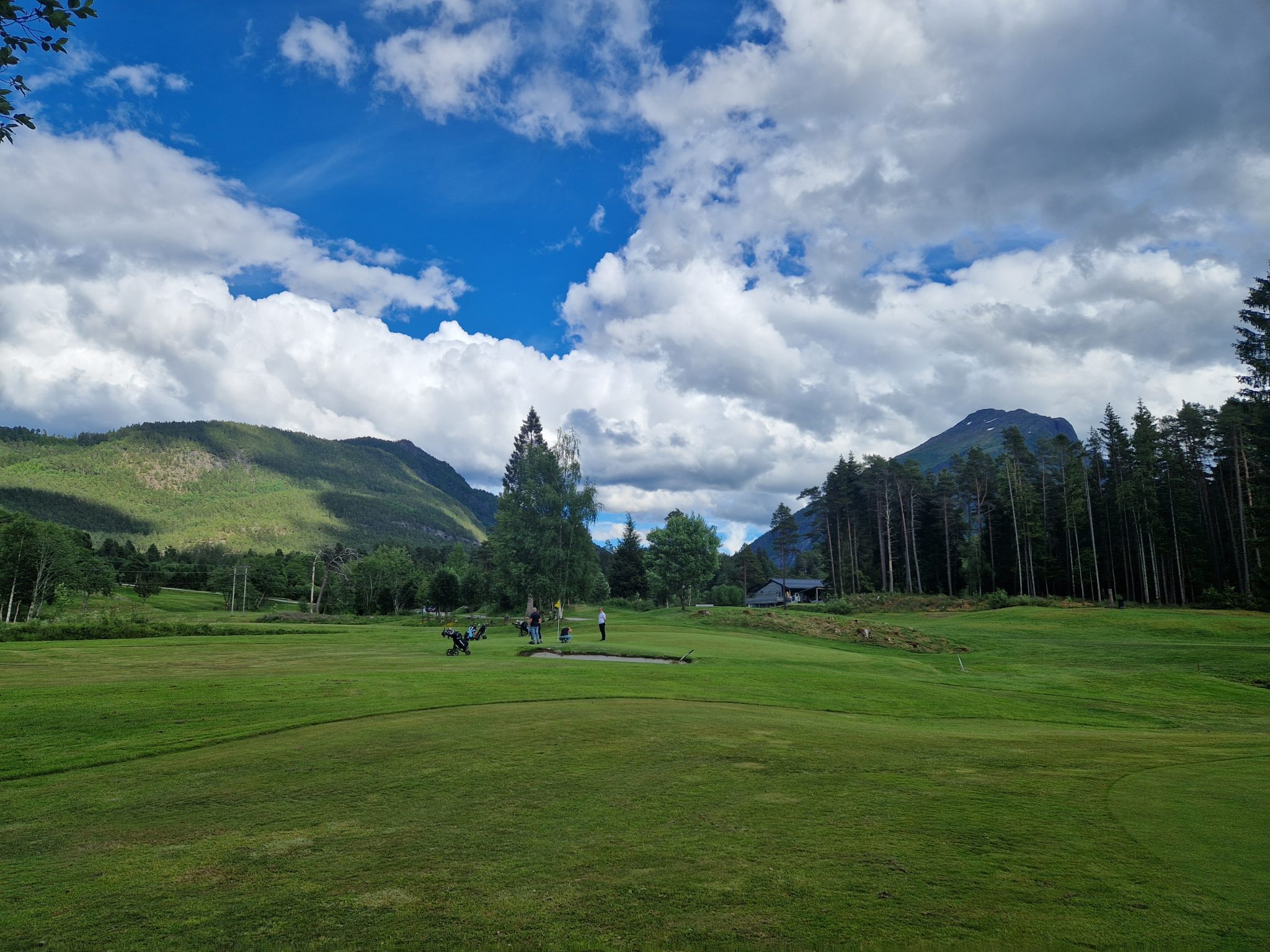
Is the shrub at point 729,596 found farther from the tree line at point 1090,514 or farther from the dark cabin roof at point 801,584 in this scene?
the tree line at point 1090,514

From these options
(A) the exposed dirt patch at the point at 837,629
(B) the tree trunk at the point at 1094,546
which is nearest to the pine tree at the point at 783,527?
(B) the tree trunk at the point at 1094,546

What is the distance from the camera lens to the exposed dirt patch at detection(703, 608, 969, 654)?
4612cm

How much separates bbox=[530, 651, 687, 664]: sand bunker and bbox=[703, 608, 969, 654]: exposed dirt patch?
72.7ft

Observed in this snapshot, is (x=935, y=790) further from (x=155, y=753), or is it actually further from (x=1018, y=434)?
(x=1018, y=434)

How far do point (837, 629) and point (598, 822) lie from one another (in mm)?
47362

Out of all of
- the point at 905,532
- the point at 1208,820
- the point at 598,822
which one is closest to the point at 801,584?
the point at 905,532

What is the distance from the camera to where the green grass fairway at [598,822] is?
5527mm

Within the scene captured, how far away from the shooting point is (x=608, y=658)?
3183cm

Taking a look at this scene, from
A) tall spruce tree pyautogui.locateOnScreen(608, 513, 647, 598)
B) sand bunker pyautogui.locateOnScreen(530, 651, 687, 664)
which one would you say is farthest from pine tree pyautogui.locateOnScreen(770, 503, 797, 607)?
sand bunker pyautogui.locateOnScreen(530, 651, 687, 664)

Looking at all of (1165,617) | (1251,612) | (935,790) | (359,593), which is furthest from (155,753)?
(359,593)

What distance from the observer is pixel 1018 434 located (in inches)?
3873

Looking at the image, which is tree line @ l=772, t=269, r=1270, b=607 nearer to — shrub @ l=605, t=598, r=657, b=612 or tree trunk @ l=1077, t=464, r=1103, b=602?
tree trunk @ l=1077, t=464, r=1103, b=602

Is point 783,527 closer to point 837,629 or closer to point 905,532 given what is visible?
point 905,532

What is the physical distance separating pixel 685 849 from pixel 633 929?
6.29 feet
